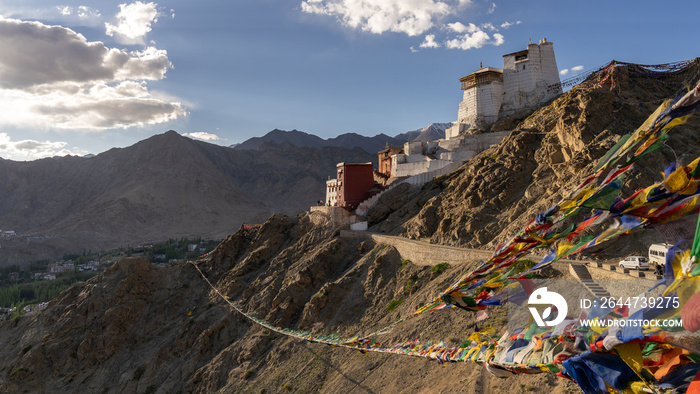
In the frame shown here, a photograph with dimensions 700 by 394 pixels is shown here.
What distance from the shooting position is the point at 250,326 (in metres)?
26.1

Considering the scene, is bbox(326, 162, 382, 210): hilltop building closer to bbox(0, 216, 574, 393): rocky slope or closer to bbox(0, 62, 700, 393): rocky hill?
bbox(0, 62, 700, 393): rocky hill

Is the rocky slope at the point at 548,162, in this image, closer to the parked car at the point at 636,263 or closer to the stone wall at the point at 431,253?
the stone wall at the point at 431,253

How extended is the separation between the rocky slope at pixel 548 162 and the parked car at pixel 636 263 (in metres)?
3.94

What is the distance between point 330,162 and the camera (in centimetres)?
15312

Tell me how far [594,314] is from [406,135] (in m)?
187

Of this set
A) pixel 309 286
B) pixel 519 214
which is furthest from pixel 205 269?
pixel 519 214

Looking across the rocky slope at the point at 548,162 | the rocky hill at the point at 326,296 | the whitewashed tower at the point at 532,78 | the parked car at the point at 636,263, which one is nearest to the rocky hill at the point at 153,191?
the rocky hill at the point at 326,296

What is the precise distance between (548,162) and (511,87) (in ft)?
63.8

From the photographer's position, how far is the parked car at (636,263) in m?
13.1

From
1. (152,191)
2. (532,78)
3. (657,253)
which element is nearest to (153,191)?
(152,191)

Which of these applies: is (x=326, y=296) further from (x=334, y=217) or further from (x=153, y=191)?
(x=153, y=191)

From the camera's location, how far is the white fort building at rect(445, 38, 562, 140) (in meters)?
38.7

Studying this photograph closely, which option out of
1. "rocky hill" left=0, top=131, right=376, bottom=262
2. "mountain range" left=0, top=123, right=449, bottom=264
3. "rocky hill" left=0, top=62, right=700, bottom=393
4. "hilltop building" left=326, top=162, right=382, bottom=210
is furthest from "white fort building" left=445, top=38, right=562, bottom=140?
"mountain range" left=0, top=123, right=449, bottom=264

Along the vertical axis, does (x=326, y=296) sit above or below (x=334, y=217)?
below
